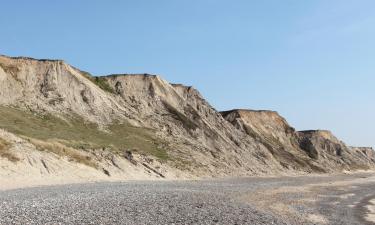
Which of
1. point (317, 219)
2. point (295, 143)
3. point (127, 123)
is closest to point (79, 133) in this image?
point (127, 123)

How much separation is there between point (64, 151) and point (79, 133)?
11912mm

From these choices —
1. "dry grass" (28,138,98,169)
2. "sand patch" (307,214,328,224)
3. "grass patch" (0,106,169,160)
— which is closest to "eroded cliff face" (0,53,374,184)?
"grass patch" (0,106,169,160)

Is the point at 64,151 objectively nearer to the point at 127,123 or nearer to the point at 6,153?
the point at 6,153

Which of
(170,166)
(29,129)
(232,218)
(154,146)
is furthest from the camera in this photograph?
(154,146)

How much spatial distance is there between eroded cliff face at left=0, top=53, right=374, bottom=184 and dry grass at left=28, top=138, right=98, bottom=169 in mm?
366

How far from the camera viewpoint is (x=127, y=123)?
78.5 meters

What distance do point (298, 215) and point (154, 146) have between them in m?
42.7

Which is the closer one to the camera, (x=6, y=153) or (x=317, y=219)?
(x=317, y=219)

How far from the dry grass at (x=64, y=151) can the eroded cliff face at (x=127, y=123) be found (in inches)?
14.4

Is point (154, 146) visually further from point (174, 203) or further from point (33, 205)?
point (33, 205)

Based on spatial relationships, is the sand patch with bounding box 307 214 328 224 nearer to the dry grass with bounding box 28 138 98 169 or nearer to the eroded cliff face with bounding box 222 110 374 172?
the dry grass with bounding box 28 138 98 169

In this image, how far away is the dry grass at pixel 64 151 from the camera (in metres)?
51.7

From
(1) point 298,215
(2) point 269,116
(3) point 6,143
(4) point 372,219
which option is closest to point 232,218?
(1) point 298,215

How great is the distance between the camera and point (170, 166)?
222 ft
